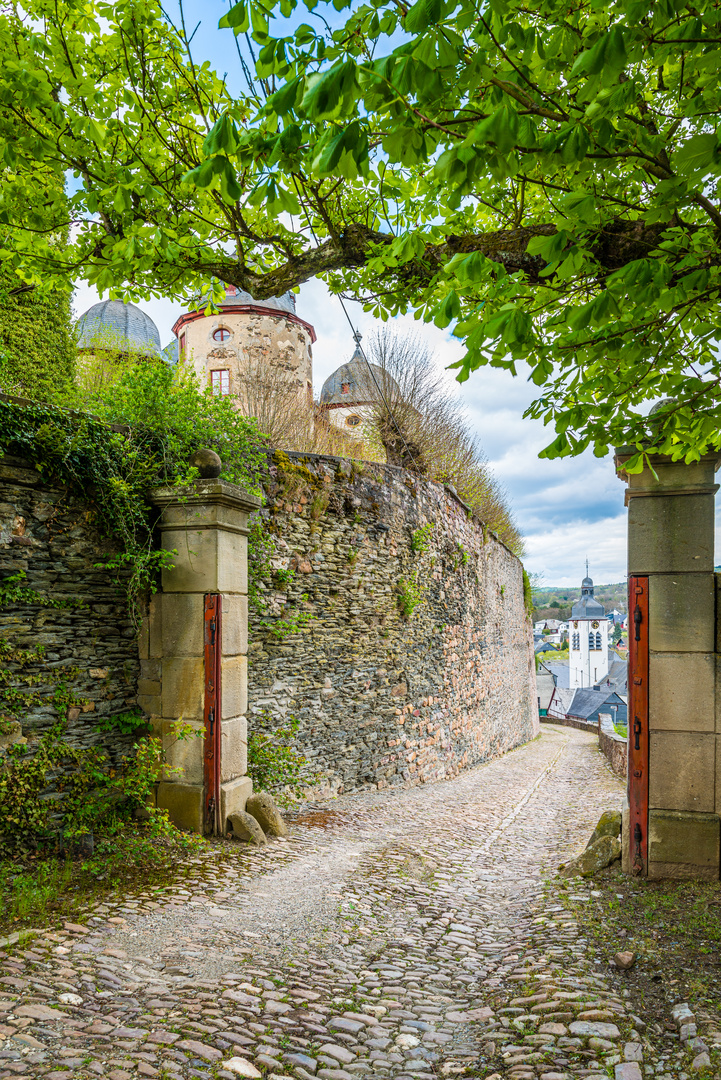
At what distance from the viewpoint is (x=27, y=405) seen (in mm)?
4129

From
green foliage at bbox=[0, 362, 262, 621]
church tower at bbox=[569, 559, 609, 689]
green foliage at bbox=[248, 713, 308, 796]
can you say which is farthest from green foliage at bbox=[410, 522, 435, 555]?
church tower at bbox=[569, 559, 609, 689]

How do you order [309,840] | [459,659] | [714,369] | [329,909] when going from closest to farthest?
[714,369]
[329,909]
[309,840]
[459,659]

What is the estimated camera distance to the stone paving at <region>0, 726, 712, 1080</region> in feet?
6.96

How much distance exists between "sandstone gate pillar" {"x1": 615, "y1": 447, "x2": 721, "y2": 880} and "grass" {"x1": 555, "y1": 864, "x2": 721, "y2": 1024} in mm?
216

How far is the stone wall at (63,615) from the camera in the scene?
159 inches

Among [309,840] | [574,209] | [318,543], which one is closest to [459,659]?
[318,543]

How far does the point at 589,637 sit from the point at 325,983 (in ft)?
220

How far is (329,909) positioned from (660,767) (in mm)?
2207

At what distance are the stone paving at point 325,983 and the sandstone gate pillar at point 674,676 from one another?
2.11 feet

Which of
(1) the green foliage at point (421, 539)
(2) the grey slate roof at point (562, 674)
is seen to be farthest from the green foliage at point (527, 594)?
(2) the grey slate roof at point (562, 674)

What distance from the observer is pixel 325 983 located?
2760 millimetres

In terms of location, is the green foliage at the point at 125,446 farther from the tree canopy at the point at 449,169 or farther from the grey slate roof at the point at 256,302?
the grey slate roof at the point at 256,302

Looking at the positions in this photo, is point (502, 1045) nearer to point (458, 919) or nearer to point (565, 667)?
point (458, 919)

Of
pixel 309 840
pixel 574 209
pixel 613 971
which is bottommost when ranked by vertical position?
pixel 309 840
